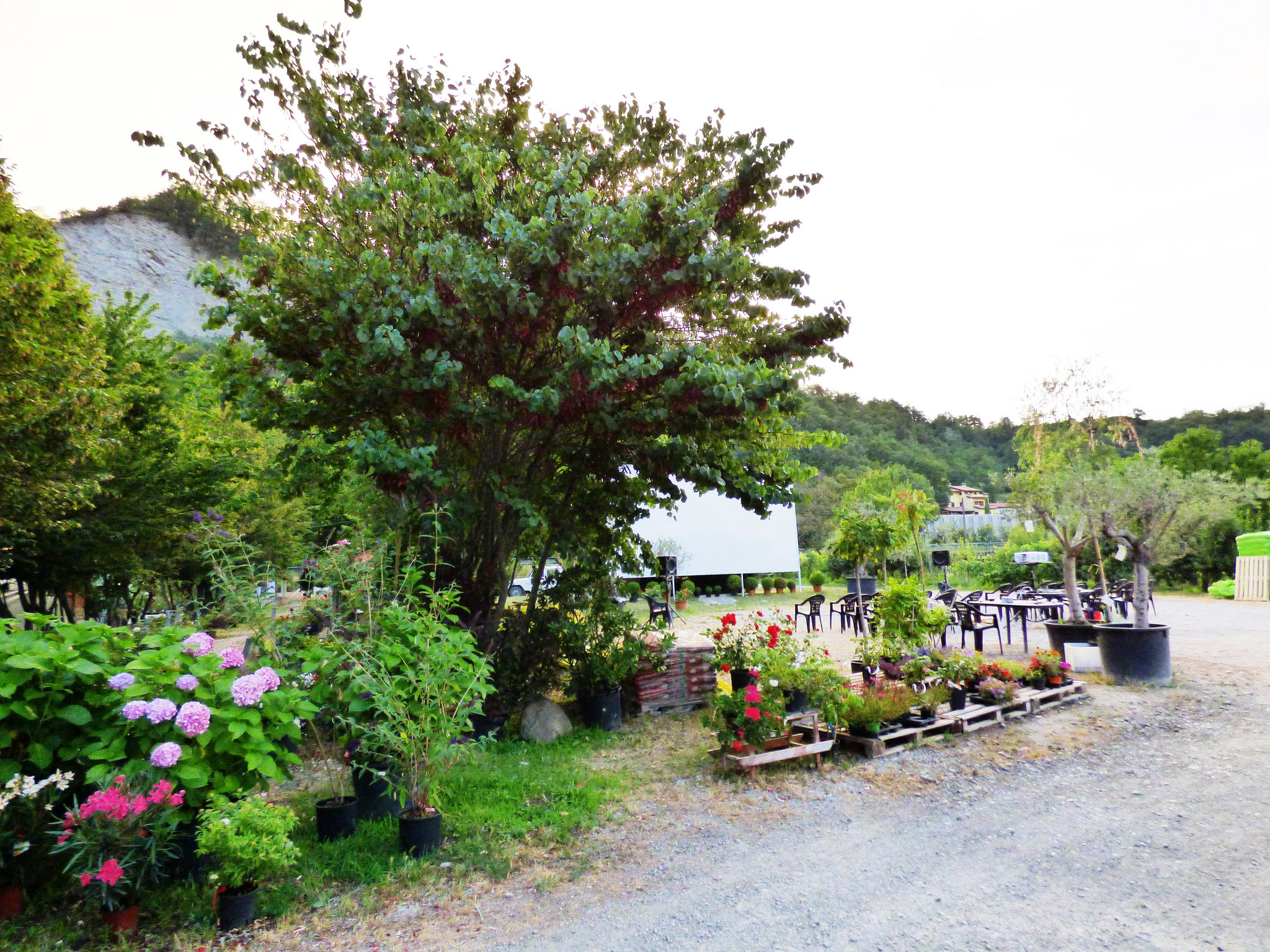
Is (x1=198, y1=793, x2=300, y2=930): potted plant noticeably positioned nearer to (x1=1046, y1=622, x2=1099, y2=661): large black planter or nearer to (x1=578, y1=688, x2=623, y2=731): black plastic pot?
(x1=578, y1=688, x2=623, y2=731): black plastic pot

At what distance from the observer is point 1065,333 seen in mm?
12703

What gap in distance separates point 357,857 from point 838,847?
2.35 m

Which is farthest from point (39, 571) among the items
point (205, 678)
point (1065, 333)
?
point (1065, 333)

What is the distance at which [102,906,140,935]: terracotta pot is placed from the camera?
2.49 meters

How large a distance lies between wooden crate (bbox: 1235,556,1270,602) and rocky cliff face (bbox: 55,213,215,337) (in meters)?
51.4

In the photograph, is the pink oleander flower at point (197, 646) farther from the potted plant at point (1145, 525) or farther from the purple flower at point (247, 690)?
the potted plant at point (1145, 525)

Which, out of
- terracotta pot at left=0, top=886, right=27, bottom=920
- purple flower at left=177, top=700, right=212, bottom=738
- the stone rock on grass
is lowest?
the stone rock on grass

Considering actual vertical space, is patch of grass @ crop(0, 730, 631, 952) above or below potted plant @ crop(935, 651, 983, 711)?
below

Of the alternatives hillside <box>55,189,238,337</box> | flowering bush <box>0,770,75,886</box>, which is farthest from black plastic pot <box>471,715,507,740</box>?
hillside <box>55,189,238,337</box>

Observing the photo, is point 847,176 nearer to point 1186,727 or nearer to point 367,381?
point 367,381

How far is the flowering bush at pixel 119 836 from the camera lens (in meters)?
2.40

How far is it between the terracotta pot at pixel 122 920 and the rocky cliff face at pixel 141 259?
4923cm

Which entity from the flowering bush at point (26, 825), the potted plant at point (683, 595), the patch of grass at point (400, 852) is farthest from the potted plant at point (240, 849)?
the potted plant at point (683, 595)

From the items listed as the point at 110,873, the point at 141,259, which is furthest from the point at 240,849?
the point at 141,259
